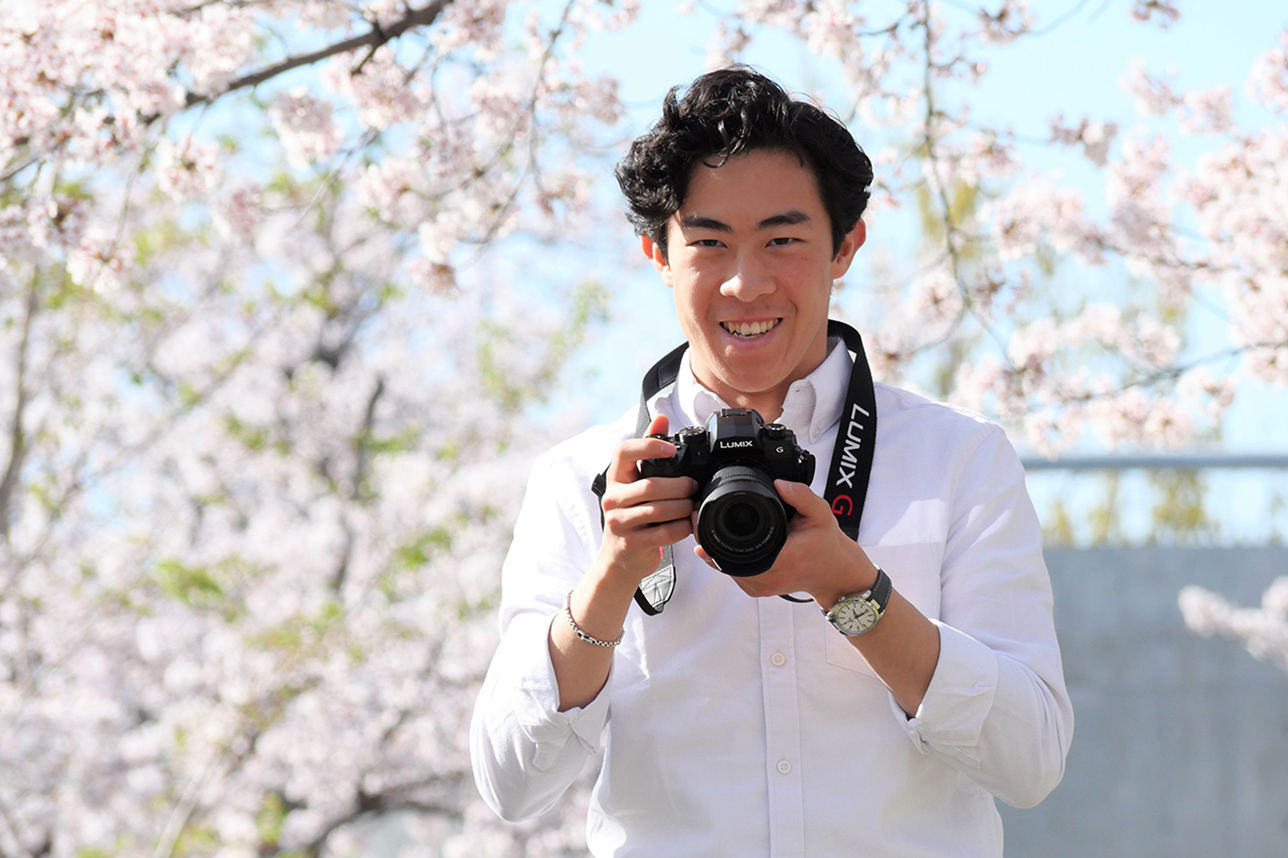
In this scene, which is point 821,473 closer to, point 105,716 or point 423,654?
point 423,654

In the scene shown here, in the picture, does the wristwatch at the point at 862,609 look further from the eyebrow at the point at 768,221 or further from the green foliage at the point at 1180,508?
the green foliage at the point at 1180,508

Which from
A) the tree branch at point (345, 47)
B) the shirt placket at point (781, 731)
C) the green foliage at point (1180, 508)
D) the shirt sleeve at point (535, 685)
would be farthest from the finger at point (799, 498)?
the green foliage at point (1180, 508)

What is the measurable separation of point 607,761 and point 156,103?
1.82m

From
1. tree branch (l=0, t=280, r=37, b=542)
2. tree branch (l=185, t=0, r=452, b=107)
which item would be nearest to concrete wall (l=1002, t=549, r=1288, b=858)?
tree branch (l=0, t=280, r=37, b=542)

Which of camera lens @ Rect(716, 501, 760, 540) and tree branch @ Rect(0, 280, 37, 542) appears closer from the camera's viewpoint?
camera lens @ Rect(716, 501, 760, 540)

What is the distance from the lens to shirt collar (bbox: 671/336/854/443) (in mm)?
1524

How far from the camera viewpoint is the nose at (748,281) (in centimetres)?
141

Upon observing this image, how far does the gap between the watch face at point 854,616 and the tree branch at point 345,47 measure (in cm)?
177

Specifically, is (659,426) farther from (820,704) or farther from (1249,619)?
(1249,619)

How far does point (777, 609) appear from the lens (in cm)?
140

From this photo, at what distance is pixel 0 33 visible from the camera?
2451mm

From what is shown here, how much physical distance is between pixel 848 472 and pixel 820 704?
275mm

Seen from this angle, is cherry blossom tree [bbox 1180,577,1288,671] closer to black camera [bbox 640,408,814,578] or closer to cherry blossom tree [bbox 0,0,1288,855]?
cherry blossom tree [bbox 0,0,1288,855]

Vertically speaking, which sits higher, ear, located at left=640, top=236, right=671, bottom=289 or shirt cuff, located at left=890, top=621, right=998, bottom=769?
ear, located at left=640, top=236, right=671, bottom=289
